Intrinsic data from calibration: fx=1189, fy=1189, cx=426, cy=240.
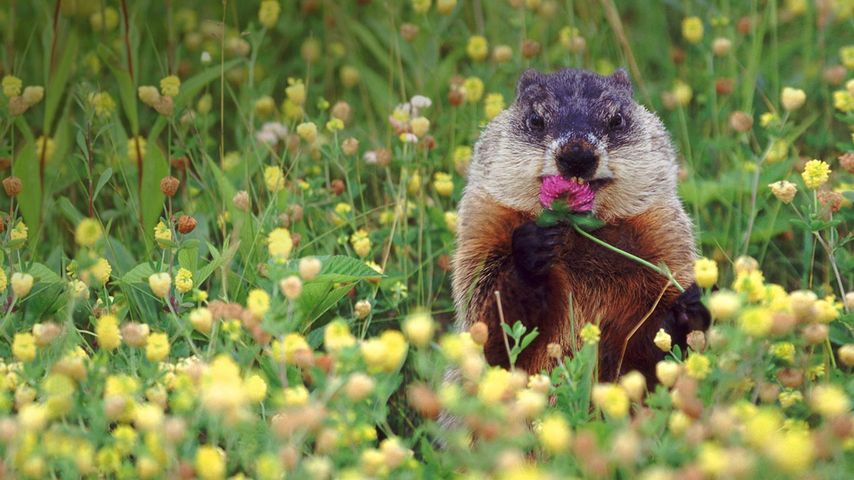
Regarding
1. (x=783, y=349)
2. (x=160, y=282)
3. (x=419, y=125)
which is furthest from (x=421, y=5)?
(x=783, y=349)

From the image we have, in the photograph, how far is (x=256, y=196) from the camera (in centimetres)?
495

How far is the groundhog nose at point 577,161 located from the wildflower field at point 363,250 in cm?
61

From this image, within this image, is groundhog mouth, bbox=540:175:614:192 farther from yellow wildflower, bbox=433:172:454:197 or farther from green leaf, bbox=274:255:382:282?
yellow wildflower, bbox=433:172:454:197

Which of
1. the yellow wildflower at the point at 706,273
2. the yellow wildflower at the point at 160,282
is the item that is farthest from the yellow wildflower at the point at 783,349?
the yellow wildflower at the point at 160,282

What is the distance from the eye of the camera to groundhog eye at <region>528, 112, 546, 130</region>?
14.3ft

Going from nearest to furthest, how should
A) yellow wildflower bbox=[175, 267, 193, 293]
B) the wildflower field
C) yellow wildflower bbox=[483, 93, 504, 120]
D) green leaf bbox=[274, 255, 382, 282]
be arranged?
the wildflower field, yellow wildflower bbox=[175, 267, 193, 293], green leaf bbox=[274, 255, 382, 282], yellow wildflower bbox=[483, 93, 504, 120]

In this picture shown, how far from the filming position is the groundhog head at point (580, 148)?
4129mm

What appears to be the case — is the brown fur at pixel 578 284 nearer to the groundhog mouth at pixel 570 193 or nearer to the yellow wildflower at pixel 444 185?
the groundhog mouth at pixel 570 193

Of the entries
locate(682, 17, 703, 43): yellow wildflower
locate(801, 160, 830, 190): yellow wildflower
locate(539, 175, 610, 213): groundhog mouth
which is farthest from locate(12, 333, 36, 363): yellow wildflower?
locate(682, 17, 703, 43): yellow wildflower

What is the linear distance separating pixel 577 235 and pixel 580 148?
0.33 metres

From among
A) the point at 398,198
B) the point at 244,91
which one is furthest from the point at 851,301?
the point at 244,91

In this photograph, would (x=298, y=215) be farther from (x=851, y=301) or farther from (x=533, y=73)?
(x=851, y=301)

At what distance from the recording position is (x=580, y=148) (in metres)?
4.05

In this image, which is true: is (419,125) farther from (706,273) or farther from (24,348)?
(24,348)
